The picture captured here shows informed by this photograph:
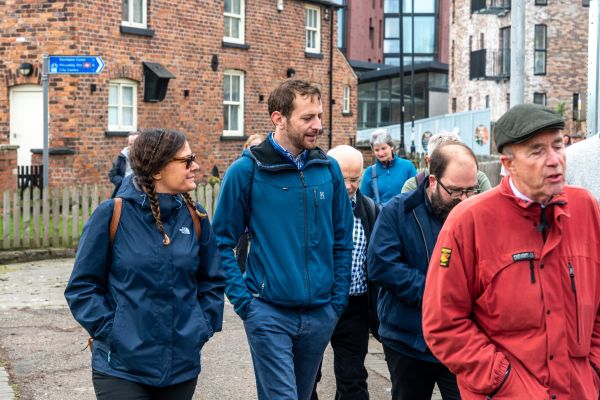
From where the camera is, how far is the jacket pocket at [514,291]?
3.31 meters

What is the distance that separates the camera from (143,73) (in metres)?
24.1

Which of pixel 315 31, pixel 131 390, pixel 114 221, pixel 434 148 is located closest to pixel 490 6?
pixel 315 31

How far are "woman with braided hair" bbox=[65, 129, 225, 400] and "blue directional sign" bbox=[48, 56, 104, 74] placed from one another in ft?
38.2

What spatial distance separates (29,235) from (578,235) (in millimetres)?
13218

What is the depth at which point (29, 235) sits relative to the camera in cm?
1552

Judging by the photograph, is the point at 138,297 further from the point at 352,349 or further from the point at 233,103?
the point at 233,103

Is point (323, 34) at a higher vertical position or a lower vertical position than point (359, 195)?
higher

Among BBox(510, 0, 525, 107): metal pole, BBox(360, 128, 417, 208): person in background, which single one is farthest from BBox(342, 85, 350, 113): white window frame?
BBox(360, 128, 417, 208): person in background

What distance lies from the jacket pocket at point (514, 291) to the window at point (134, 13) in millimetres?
21351

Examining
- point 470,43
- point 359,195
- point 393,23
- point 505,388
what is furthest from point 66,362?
point 393,23

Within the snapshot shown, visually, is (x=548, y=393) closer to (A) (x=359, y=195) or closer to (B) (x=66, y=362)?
(A) (x=359, y=195)

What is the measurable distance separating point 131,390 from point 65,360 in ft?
14.7

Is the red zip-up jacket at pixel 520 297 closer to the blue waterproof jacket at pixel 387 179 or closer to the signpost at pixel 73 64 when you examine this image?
the blue waterproof jacket at pixel 387 179

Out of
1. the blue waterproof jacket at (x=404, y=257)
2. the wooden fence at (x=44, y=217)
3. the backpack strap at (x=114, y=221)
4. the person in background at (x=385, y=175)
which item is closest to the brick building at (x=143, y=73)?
the wooden fence at (x=44, y=217)
